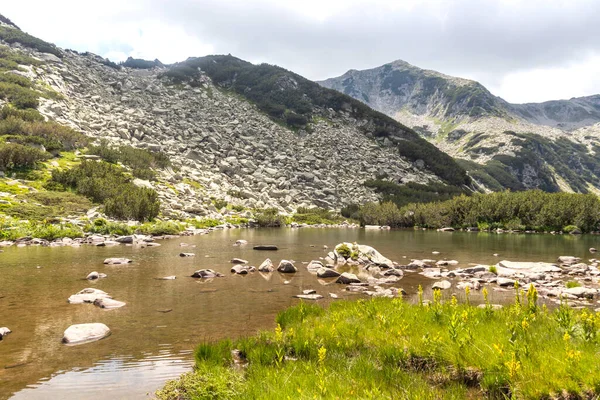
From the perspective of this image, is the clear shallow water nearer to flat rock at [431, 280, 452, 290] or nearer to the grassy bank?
flat rock at [431, 280, 452, 290]

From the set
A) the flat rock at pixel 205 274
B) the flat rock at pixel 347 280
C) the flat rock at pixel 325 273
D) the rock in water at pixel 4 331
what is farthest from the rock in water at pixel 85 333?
the flat rock at pixel 325 273

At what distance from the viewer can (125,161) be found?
242ft

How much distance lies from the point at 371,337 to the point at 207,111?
129 meters

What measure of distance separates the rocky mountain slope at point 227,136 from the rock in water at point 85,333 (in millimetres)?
52757

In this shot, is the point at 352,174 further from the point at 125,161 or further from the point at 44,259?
the point at 44,259

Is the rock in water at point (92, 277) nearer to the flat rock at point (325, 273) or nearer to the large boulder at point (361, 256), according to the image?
the flat rock at point (325, 273)

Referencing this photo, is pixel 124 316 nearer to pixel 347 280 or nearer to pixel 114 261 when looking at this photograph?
pixel 347 280

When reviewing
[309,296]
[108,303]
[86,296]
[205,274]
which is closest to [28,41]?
[205,274]

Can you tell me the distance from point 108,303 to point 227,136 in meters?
106

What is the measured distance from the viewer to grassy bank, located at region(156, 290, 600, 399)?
4.89 meters

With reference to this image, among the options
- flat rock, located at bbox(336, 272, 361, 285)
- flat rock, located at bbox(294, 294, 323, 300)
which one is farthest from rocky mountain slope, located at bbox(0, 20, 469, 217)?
flat rock, located at bbox(294, 294, 323, 300)

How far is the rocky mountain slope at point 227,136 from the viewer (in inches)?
3462

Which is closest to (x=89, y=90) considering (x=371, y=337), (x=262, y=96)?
(x=262, y=96)

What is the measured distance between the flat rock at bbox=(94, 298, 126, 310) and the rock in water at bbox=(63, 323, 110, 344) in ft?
9.85
